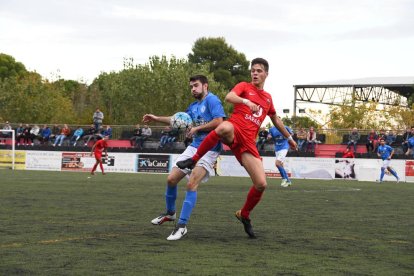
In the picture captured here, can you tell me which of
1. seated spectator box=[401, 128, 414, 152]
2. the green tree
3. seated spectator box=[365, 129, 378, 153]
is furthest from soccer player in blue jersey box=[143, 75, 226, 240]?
the green tree

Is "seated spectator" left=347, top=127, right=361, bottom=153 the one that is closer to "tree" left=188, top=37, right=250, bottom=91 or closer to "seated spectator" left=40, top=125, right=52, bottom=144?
"seated spectator" left=40, top=125, right=52, bottom=144

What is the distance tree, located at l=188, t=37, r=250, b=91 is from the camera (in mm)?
103500

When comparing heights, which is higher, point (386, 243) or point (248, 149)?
point (248, 149)

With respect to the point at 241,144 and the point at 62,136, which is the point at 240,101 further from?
the point at 62,136

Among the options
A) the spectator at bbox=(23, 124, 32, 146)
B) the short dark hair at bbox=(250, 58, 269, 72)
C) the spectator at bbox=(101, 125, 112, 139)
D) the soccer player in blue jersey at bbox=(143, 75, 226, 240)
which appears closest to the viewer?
the short dark hair at bbox=(250, 58, 269, 72)

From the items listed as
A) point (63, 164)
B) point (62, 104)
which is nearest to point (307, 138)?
point (63, 164)

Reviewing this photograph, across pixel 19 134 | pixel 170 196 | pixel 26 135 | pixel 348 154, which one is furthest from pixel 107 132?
pixel 170 196

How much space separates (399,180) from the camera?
36844 mm

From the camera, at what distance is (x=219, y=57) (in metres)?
104

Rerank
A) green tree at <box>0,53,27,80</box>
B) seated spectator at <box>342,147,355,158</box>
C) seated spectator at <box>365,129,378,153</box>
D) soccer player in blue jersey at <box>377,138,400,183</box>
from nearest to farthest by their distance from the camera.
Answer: soccer player in blue jersey at <box>377,138,400,183</box>
seated spectator at <box>342,147,355,158</box>
seated spectator at <box>365,129,378,153</box>
green tree at <box>0,53,27,80</box>

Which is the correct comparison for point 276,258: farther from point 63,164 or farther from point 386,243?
point 63,164

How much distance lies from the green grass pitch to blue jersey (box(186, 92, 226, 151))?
1274 mm

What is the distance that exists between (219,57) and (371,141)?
6612 centimetres

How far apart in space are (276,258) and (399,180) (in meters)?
29.8
